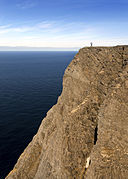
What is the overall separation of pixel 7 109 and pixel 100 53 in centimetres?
6067

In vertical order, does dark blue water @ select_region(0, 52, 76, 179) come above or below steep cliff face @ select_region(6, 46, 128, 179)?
below

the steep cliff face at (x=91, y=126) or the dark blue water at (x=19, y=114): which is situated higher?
the steep cliff face at (x=91, y=126)

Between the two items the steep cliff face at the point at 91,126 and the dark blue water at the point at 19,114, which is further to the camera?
the dark blue water at the point at 19,114

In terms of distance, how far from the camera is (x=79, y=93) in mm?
25234

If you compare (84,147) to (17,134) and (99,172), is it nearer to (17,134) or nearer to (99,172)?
(99,172)

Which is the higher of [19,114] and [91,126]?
[91,126]

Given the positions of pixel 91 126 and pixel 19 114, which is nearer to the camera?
pixel 91 126

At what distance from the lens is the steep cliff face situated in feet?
53.0

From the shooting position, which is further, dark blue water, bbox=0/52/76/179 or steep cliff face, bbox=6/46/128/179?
dark blue water, bbox=0/52/76/179

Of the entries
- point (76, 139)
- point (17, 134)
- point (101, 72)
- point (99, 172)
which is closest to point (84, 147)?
point (76, 139)

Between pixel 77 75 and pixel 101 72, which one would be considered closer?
pixel 101 72

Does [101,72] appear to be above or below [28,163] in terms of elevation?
above

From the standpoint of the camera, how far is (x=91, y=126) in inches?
814

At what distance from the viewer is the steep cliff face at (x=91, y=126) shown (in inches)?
636
